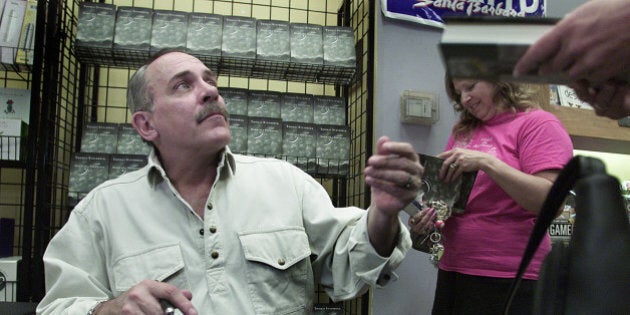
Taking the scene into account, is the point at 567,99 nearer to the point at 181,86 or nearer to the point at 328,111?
the point at 328,111

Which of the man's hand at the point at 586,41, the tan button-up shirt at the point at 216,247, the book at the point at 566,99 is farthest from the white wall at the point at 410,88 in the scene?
the man's hand at the point at 586,41

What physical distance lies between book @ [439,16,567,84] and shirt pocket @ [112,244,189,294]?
0.94m

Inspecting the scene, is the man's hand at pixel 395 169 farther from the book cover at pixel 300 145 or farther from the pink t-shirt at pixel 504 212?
the book cover at pixel 300 145

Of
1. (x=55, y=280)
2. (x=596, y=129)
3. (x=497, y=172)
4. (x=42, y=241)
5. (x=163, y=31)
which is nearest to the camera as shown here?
(x=55, y=280)

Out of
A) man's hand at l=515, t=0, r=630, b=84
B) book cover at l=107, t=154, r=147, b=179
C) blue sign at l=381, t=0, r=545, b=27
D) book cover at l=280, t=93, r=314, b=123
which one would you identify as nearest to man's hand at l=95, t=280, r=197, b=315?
man's hand at l=515, t=0, r=630, b=84

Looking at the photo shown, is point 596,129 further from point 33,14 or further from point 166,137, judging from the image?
point 33,14

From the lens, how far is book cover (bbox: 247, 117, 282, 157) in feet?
7.45

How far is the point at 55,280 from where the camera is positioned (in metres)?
1.25

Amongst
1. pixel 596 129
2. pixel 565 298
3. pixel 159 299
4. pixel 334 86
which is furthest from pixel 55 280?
pixel 596 129

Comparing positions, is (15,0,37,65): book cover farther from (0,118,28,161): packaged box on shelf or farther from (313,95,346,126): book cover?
(313,95,346,126): book cover

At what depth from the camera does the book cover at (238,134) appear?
2250mm

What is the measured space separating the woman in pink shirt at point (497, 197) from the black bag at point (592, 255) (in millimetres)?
783

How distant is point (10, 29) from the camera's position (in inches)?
→ 86.0

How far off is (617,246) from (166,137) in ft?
3.98
